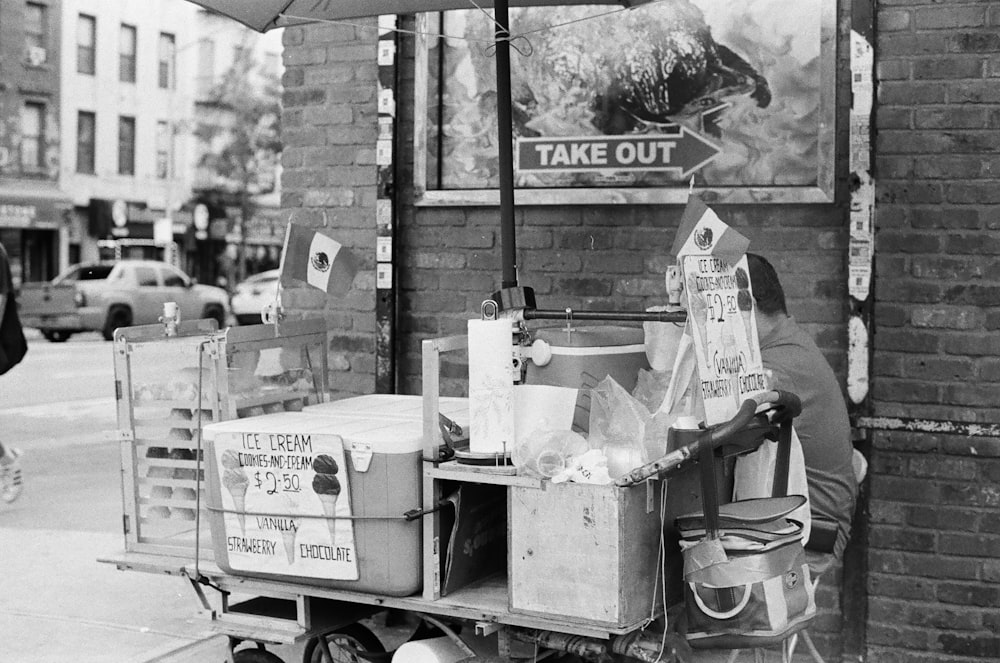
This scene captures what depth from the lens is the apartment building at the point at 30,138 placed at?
103ft

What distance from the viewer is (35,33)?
32.4 m

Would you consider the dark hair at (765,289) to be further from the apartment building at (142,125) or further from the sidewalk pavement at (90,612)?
the apartment building at (142,125)

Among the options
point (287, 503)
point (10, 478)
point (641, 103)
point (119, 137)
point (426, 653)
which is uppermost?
point (119, 137)

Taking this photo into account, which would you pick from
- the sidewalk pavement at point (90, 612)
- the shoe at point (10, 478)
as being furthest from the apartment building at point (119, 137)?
the sidewalk pavement at point (90, 612)

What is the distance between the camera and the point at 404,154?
5680mm

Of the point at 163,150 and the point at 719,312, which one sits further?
the point at 163,150

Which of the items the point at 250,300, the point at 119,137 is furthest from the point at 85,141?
the point at 250,300

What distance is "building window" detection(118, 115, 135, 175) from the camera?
3591cm

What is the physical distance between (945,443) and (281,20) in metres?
3.20

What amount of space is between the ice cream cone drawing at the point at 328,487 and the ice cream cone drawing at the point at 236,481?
26 cm

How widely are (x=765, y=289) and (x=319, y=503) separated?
5.27ft

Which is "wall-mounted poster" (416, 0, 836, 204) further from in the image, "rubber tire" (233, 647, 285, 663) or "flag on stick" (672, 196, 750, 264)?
"rubber tire" (233, 647, 285, 663)

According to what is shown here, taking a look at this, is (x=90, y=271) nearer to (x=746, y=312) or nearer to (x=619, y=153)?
(x=619, y=153)

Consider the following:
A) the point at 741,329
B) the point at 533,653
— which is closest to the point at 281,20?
the point at 741,329
